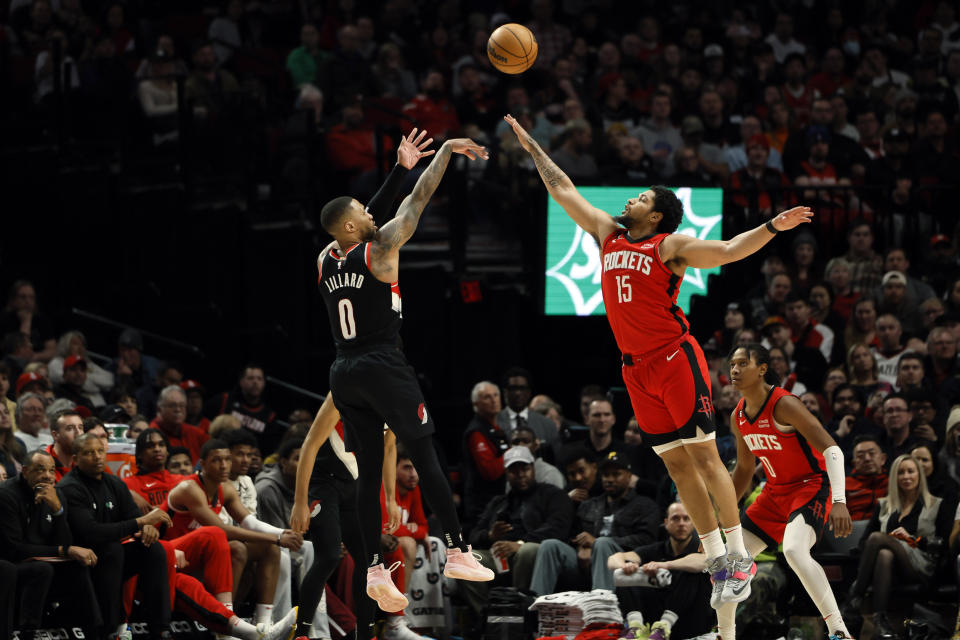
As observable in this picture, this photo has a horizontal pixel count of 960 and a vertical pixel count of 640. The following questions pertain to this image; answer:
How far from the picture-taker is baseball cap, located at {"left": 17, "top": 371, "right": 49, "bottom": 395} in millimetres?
12781

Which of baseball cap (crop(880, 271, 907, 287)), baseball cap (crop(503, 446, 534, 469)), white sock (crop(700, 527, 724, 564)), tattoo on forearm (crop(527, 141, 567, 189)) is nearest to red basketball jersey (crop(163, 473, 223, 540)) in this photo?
baseball cap (crop(503, 446, 534, 469))

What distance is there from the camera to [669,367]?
27.6 ft

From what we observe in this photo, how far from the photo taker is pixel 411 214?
322 inches

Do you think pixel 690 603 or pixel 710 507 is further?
pixel 690 603

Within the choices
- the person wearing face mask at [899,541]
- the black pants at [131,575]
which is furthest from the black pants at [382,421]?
the person wearing face mask at [899,541]

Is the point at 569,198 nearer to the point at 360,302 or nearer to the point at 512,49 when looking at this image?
the point at 512,49

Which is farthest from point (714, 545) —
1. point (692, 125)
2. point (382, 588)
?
point (692, 125)

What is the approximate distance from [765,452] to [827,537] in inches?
99.9

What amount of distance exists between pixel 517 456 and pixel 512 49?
4.11m

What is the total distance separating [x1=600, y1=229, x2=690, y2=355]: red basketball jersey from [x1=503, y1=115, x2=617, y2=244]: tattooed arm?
0.25 metres

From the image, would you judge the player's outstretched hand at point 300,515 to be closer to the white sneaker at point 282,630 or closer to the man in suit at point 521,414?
the white sneaker at point 282,630

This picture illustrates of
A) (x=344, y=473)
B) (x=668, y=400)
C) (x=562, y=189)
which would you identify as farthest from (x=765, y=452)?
(x=344, y=473)

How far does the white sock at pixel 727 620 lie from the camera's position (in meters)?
8.60

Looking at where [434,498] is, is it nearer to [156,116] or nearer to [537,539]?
[537,539]
